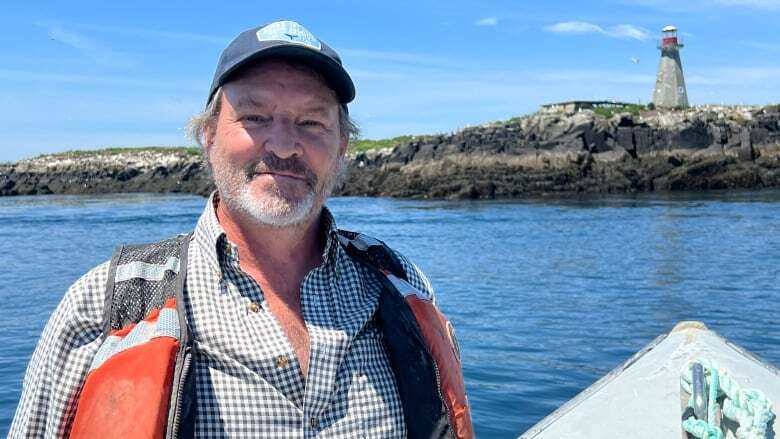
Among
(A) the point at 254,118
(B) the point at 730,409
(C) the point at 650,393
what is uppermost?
(A) the point at 254,118

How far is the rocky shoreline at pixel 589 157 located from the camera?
42.6 metres

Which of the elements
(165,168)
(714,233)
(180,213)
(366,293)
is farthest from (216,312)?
(165,168)

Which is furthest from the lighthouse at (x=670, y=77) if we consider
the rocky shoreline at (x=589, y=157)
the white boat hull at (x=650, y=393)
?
the white boat hull at (x=650, y=393)

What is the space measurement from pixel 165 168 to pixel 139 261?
7220 centimetres

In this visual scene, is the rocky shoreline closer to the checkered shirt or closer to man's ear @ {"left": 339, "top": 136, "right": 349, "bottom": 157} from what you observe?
man's ear @ {"left": 339, "top": 136, "right": 349, "bottom": 157}

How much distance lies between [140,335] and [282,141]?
0.60 m

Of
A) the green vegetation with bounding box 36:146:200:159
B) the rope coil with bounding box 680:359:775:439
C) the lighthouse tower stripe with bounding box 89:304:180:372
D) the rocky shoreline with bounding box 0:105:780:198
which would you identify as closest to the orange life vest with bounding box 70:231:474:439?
the lighthouse tower stripe with bounding box 89:304:180:372

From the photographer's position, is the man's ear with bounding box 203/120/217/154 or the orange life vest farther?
the man's ear with bounding box 203/120/217/154

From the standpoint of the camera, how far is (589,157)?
147 ft

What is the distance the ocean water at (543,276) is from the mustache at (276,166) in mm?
5790

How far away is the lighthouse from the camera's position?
227 feet

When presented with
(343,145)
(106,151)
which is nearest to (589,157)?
(343,145)

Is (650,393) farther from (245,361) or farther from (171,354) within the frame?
(171,354)

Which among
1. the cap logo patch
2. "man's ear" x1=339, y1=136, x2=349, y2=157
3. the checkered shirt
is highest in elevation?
the cap logo patch
